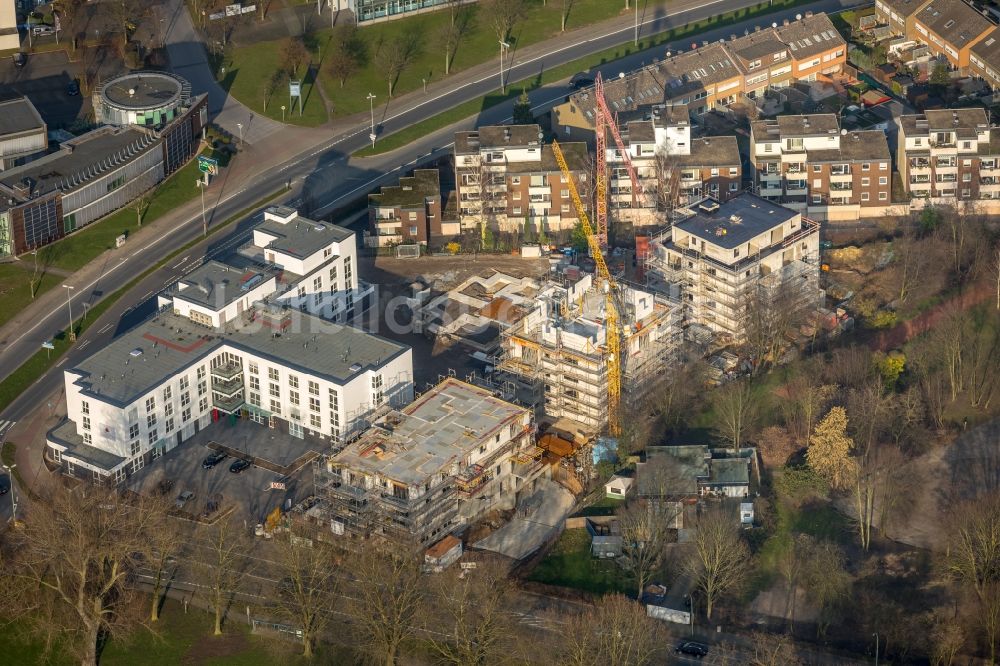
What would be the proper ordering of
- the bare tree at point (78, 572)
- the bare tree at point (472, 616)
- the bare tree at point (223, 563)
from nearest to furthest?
the bare tree at point (472, 616) < the bare tree at point (78, 572) < the bare tree at point (223, 563)

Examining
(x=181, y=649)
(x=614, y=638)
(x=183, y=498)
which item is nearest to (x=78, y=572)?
(x=181, y=649)

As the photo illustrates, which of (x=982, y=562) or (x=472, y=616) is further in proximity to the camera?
(x=982, y=562)

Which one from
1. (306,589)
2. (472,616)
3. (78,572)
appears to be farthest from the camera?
(306,589)

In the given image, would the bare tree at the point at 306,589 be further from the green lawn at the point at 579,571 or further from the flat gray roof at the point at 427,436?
the green lawn at the point at 579,571

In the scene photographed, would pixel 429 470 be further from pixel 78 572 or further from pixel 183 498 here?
pixel 78 572

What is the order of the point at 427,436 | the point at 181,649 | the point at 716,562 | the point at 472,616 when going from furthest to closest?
the point at 427,436
the point at 716,562
the point at 181,649
the point at 472,616

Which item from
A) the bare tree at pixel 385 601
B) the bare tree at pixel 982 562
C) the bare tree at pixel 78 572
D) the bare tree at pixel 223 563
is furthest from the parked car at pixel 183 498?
the bare tree at pixel 982 562
